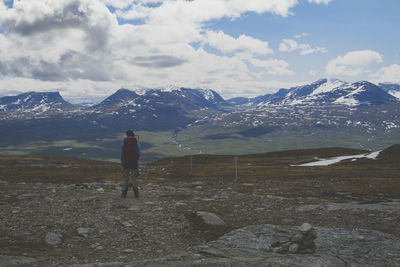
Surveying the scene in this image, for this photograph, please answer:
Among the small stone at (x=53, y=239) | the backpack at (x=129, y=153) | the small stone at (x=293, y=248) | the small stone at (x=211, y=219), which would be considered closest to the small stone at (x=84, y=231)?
the small stone at (x=53, y=239)

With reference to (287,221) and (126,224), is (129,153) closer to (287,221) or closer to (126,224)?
(126,224)

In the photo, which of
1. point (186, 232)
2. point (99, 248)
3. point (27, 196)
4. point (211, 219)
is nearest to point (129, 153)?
point (27, 196)

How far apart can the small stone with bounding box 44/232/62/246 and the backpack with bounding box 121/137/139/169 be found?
8.05m

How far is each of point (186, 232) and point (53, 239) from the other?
5.39 metres

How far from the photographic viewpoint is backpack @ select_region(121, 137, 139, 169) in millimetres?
20234

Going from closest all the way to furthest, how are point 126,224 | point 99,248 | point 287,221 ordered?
point 99,248 → point 126,224 → point 287,221

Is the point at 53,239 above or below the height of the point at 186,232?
above

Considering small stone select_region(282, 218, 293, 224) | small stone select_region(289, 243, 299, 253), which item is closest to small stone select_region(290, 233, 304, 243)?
small stone select_region(289, 243, 299, 253)

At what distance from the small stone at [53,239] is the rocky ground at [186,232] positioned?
1.4 inches

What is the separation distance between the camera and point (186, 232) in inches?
519

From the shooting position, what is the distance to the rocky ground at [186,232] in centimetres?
969

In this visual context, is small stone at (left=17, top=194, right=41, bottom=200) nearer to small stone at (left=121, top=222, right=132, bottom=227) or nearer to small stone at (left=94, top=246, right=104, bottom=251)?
small stone at (left=121, top=222, right=132, bottom=227)

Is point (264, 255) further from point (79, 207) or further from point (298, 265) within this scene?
point (79, 207)

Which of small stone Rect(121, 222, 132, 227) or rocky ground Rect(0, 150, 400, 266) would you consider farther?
small stone Rect(121, 222, 132, 227)
